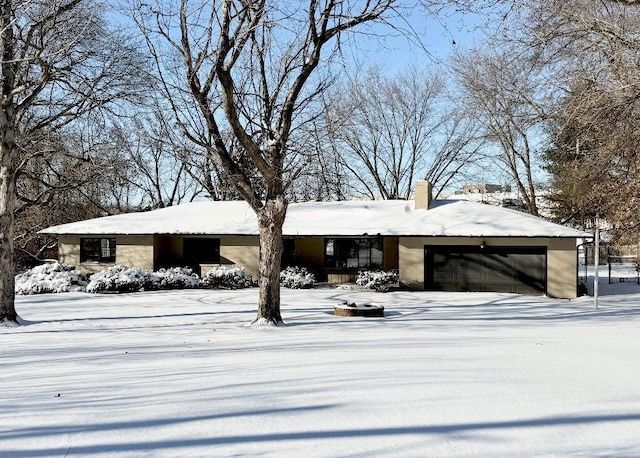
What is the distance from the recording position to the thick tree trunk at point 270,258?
13320mm

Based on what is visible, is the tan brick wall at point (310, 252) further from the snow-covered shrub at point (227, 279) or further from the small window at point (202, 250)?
the small window at point (202, 250)

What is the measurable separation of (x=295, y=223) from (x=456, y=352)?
751 inches

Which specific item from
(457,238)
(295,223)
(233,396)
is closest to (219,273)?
(295,223)

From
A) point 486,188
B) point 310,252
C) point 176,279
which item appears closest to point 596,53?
point 310,252

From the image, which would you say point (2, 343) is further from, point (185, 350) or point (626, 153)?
→ point (626, 153)

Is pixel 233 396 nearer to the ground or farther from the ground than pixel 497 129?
nearer to the ground

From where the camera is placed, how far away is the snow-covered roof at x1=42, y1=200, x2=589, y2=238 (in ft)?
79.3

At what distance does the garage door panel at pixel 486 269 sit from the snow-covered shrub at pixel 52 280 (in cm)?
1481

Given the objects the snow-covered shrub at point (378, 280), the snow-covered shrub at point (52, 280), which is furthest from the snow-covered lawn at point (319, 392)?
the snow-covered shrub at point (52, 280)

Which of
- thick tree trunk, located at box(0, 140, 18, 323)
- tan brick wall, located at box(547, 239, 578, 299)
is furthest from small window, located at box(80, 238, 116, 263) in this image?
tan brick wall, located at box(547, 239, 578, 299)

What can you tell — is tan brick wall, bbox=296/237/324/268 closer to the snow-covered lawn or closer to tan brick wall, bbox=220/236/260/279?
tan brick wall, bbox=220/236/260/279

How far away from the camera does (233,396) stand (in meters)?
5.94

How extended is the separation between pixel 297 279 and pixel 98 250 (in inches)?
405

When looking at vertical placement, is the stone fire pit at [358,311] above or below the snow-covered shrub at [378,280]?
below
